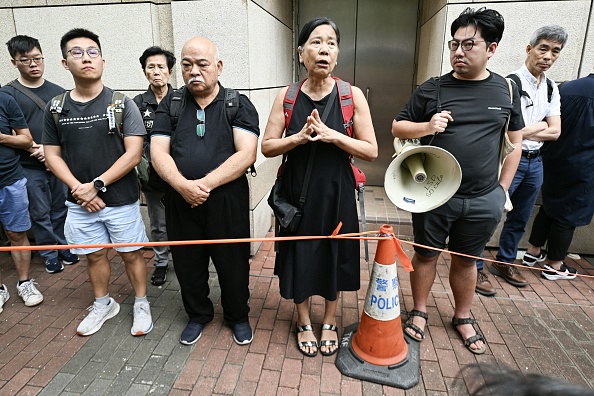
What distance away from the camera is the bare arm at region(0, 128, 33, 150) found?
3533 millimetres

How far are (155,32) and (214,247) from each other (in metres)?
2.65

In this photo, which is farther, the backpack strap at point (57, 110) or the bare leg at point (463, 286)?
the bare leg at point (463, 286)

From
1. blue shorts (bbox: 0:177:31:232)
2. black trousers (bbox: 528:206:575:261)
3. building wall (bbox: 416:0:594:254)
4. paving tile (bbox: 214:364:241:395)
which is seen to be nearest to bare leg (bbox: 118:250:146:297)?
paving tile (bbox: 214:364:241:395)

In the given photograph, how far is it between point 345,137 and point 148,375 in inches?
85.9

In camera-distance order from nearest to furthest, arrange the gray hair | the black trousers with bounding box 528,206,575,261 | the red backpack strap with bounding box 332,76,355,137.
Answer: the red backpack strap with bounding box 332,76,355,137 < the gray hair < the black trousers with bounding box 528,206,575,261

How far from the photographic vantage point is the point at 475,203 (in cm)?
281

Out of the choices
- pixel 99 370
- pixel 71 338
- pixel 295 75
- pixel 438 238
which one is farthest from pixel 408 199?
pixel 295 75

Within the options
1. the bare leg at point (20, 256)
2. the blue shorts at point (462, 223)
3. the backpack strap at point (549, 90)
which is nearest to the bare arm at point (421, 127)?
the blue shorts at point (462, 223)

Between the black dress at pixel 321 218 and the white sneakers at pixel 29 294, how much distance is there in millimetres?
2428

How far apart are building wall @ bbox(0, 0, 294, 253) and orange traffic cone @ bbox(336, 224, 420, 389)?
1.91 metres

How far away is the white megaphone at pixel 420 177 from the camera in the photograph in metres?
2.63

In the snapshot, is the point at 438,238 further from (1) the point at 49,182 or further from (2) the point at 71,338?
(1) the point at 49,182

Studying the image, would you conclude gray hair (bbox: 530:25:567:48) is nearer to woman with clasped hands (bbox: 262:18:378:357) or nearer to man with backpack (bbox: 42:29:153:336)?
woman with clasped hands (bbox: 262:18:378:357)

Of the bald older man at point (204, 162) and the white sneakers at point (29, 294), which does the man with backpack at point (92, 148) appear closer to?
the bald older man at point (204, 162)
